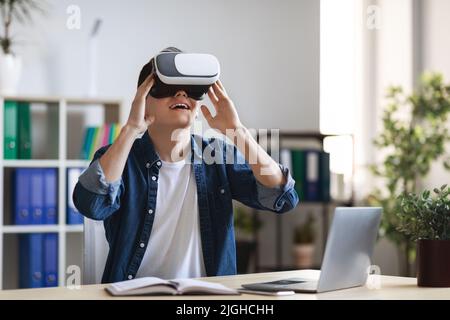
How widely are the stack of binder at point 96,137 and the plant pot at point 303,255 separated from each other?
49.8 inches

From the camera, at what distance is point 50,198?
12.3ft

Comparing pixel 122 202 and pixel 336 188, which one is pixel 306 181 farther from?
pixel 122 202

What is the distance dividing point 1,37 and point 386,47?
2.23m

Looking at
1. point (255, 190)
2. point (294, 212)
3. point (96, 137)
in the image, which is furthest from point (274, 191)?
point (294, 212)

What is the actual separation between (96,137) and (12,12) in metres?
0.76

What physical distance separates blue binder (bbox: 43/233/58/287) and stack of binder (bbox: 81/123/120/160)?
429mm

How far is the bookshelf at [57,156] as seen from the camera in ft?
12.2

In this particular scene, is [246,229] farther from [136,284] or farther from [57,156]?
[136,284]

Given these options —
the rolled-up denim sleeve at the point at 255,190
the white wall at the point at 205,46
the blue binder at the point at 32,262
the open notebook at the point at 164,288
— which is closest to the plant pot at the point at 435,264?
the rolled-up denim sleeve at the point at 255,190

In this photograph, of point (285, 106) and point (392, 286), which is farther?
point (285, 106)

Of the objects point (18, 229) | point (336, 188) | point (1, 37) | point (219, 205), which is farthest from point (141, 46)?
point (219, 205)

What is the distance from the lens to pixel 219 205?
2166mm

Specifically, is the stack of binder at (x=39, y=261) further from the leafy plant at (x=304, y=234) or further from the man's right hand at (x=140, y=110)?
the man's right hand at (x=140, y=110)

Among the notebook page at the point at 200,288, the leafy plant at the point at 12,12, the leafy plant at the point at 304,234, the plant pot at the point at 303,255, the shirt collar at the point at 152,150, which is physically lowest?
the plant pot at the point at 303,255
